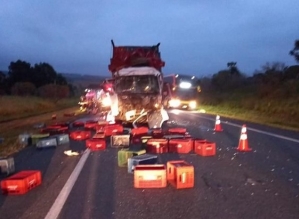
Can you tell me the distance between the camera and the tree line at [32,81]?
92069 millimetres

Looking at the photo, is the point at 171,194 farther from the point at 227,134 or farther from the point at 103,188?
the point at 227,134

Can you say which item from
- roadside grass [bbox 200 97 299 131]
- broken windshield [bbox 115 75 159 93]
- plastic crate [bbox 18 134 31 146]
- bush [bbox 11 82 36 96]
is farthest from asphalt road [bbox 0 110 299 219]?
bush [bbox 11 82 36 96]

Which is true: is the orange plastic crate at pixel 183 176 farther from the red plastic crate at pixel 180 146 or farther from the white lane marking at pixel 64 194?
the red plastic crate at pixel 180 146

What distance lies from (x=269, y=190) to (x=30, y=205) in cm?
421

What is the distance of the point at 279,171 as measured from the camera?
12.6m

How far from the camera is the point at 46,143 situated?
18594 mm

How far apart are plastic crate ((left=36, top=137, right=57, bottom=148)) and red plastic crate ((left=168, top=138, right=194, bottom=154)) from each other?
4.43 m

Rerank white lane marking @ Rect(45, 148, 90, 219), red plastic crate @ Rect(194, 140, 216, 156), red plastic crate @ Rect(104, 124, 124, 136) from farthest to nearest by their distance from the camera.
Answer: red plastic crate @ Rect(104, 124, 124, 136) → red plastic crate @ Rect(194, 140, 216, 156) → white lane marking @ Rect(45, 148, 90, 219)

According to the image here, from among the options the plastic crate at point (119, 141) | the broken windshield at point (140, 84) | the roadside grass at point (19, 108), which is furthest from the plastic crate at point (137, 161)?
the roadside grass at point (19, 108)

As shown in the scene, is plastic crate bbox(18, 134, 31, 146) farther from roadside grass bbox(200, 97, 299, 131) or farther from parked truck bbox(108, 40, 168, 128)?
roadside grass bbox(200, 97, 299, 131)

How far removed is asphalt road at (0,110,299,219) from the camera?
8.66 m

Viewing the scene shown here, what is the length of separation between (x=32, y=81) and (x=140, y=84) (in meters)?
79.4

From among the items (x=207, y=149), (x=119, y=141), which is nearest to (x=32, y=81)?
(x=119, y=141)

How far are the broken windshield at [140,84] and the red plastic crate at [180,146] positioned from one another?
384 inches
